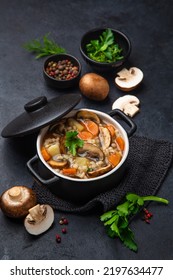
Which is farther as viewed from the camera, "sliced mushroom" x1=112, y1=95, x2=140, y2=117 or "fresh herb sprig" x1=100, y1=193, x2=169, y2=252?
"sliced mushroom" x1=112, y1=95, x2=140, y2=117

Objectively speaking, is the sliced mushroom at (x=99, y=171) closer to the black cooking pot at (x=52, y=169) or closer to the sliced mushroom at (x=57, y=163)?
the black cooking pot at (x=52, y=169)

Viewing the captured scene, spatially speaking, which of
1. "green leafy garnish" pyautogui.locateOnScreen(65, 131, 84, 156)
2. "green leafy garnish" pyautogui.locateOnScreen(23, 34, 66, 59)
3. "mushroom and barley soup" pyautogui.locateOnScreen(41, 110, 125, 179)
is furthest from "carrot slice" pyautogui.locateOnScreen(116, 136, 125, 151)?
"green leafy garnish" pyautogui.locateOnScreen(23, 34, 66, 59)

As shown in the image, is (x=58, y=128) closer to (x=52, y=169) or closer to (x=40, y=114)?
(x=40, y=114)

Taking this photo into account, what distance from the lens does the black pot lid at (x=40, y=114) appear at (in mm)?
Answer: 3227

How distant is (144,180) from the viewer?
341cm

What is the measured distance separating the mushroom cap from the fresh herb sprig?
1.40 ft

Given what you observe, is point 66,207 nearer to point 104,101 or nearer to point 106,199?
point 106,199

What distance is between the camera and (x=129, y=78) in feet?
13.1

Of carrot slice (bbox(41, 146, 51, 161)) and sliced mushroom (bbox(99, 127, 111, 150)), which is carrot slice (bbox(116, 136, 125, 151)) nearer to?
sliced mushroom (bbox(99, 127, 111, 150))

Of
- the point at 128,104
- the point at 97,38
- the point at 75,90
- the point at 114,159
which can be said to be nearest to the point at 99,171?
the point at 114,159

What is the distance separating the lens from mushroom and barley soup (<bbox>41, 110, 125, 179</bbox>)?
320 cm

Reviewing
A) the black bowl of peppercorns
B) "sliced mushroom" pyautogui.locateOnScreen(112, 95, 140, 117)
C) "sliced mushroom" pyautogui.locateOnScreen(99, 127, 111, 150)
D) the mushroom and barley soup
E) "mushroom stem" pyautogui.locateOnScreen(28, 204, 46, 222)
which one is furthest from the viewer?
the black bowl of peppercorns

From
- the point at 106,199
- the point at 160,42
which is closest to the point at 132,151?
the point at 106,199

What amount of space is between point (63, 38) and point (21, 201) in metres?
1.65
